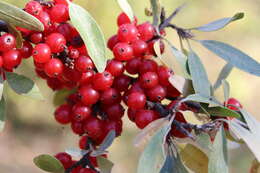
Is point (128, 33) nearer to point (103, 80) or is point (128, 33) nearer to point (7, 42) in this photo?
point (103, 80)

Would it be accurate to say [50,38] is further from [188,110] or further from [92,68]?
[188,110]

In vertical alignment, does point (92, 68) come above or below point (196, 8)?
above

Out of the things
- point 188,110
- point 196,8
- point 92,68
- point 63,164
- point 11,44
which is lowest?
point 196,8

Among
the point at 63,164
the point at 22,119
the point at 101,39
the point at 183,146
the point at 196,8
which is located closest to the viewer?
Result: the point at 101,39

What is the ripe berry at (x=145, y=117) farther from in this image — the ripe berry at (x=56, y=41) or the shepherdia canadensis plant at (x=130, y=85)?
the ripe berry at (x=56, y=41)

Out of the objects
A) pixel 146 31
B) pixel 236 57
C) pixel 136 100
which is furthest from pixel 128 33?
pixel 236 57

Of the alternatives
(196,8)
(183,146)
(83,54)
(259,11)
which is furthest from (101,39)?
(259,11)

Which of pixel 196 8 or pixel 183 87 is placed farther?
pixel 196 8
